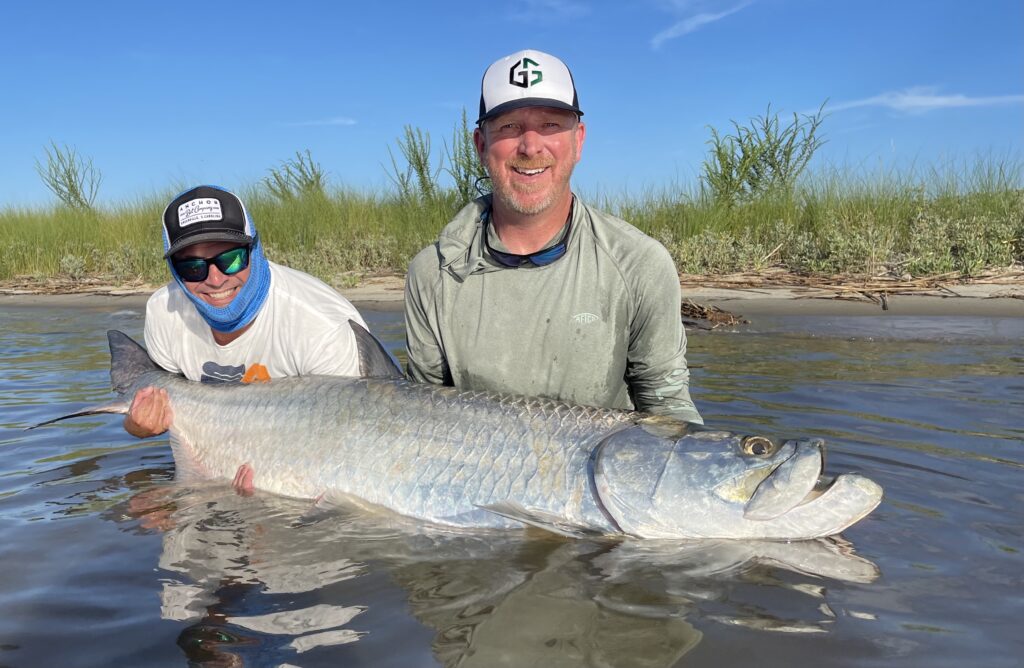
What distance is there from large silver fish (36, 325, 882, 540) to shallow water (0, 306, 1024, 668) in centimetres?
10

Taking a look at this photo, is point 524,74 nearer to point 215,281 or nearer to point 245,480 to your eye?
point 215,281

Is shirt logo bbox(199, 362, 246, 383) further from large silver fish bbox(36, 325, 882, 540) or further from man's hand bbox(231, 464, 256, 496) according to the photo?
man's hand bbox(231, 464, 256, 496)

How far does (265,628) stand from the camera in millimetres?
2637

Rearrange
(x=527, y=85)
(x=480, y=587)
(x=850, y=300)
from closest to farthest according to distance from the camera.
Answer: (x=480, y=587) → (x=527, y=85) → (x=850, y=300)

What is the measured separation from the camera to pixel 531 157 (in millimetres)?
3807

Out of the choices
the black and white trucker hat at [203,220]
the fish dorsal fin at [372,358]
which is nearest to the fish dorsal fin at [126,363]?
the black and white trucker hat at [203,220]

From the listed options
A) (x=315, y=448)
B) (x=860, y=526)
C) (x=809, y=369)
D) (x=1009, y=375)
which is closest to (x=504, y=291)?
(x=315, y=448)

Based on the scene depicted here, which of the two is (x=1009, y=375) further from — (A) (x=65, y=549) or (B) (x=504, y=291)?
(A) (x=65, y=549)

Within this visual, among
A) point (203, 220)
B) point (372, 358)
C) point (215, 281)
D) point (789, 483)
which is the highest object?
point (203, 220)

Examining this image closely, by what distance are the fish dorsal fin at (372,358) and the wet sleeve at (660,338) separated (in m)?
1.12

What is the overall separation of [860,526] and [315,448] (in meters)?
2.27

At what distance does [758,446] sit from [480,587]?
42.7 inches

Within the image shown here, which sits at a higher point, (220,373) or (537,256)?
(537,256)

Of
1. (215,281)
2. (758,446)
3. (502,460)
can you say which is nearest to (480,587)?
(502,460)
